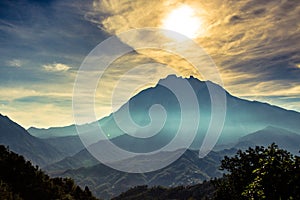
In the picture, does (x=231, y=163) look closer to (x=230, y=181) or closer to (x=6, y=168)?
(x=230, y=181)

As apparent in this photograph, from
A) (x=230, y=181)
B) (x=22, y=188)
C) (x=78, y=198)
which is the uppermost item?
(x=230, y=181)

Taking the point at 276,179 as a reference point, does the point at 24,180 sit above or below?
below

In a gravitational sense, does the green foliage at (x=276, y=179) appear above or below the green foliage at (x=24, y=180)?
above

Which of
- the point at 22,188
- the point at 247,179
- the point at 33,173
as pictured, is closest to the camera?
the point at 247,179

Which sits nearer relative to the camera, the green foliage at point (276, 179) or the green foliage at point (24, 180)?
the green foliage at point (276, 179)

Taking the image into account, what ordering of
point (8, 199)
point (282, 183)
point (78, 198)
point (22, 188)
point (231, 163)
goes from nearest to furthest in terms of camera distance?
point (282, 183)
point (231, 163)
point (8, 199)
point (22, 188)
point (78, 198)

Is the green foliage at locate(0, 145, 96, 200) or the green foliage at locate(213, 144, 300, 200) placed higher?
the green foliage at locate(213, 144, 300, 200)

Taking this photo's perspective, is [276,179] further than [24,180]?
No

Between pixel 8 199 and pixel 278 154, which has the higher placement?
pixel 278 154

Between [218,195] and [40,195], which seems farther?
[40,195]

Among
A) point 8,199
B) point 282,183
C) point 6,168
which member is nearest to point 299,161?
point 282,183

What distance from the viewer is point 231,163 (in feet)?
151

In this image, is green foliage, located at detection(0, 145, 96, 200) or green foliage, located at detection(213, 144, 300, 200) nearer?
green foliage, located at detection(213, 144, 300, 200)

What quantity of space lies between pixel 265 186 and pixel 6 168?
249ft
